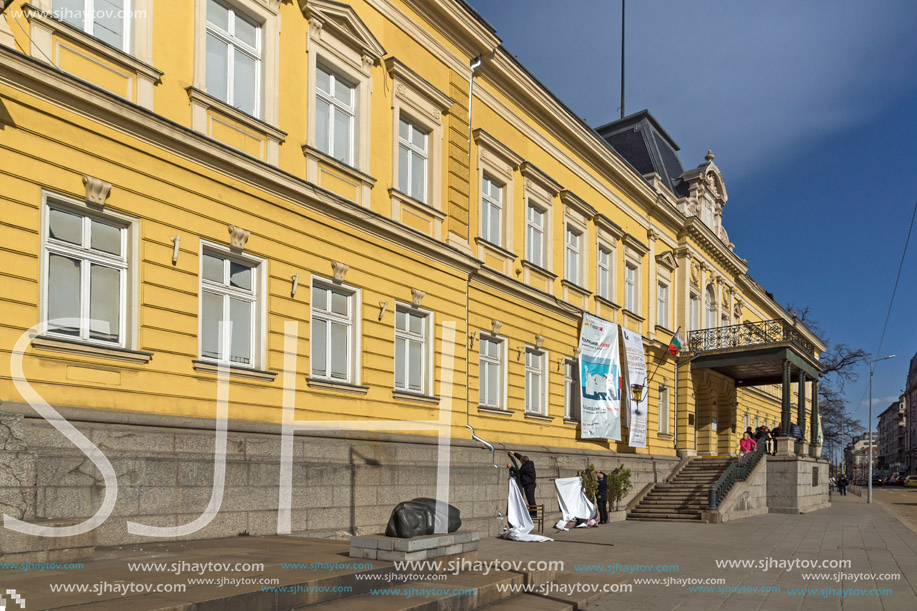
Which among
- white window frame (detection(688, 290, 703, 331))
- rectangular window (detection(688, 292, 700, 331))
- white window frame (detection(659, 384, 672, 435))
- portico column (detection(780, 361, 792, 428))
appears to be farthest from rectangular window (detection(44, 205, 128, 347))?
rectangular window (detection(688, 292, 700, 331))

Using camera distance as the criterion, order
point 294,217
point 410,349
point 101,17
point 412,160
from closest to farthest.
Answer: point 101,17, point 294,217, point 410,349, point 412,160

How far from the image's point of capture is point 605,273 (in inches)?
1035

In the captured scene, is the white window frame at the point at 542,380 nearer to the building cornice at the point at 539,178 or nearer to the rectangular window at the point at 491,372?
the rectangular window at the point at 491,372

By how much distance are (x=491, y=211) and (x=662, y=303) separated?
13.3 m

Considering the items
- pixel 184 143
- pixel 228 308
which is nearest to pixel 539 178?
pixel 228 308

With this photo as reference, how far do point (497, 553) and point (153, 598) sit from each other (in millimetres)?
8604

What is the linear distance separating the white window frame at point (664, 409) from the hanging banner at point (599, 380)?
557cm

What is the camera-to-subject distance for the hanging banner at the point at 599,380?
23.5m

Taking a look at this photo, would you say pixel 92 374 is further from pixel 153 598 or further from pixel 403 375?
pixel 403 375

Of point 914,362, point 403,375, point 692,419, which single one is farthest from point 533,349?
point 914,362

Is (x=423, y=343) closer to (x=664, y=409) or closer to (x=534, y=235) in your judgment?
(x=534, y=235)

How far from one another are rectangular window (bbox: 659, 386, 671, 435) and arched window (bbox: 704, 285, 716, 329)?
21.9 feet

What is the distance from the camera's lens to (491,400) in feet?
63.8

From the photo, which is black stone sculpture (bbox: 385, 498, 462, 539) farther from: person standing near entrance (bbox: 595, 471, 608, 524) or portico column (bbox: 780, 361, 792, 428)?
portico column (bbox: 780, 361, 792, 428)
